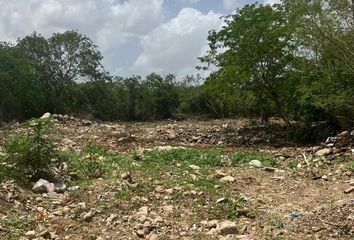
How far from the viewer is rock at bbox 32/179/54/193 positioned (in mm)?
7551

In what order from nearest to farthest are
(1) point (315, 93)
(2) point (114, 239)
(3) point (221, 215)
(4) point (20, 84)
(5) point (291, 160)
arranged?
(2) point (114, 239) < (3) point (221, 215) < (5) point (291, 160) < (1) point (315, 93) < (4) point (20, 84)

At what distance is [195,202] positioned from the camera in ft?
22.6

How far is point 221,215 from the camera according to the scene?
6398mm

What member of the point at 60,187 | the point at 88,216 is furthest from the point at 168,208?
the point at 60,187

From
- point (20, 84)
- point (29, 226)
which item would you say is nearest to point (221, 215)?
point (29, 226)

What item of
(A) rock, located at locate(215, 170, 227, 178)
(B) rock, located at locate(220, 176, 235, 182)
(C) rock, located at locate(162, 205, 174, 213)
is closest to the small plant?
Answer: (A) rock, located at locate(215, 170, 227, 178)

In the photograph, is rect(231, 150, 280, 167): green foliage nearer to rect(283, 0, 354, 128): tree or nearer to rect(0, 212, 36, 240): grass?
rect(283, 0, 354, 128): tree

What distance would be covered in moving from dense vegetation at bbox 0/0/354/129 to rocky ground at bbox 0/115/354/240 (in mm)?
4380

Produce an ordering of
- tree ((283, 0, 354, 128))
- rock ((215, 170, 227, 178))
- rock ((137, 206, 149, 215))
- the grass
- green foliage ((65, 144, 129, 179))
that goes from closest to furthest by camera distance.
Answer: the grass → rock ((137, 206, 149, 215)) → rock ((215, 170, 227, 178)) → green foliage ((65, 144, 129, 179)) → tree ((283, 0, 354, 128))

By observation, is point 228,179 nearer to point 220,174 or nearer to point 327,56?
point 220,174

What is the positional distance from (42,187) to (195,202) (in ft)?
8.38

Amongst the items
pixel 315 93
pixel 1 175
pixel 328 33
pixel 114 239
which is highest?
pixel 328 33

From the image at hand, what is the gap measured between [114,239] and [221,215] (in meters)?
1.53

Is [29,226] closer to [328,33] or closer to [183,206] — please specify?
[183,206]
